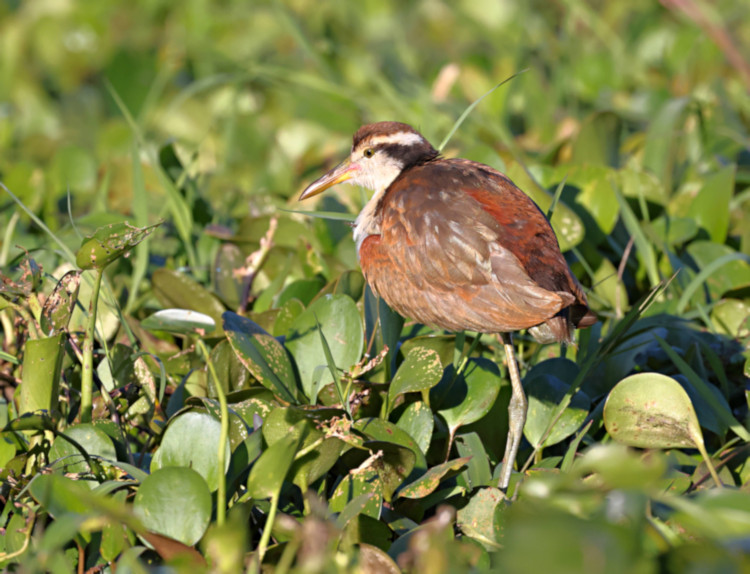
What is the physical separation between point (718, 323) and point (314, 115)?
3.19 m

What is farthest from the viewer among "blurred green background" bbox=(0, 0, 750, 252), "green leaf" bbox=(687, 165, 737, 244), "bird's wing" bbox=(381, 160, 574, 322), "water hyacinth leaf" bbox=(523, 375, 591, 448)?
"blurred green background" bbox=(0, 0, 750, 252)

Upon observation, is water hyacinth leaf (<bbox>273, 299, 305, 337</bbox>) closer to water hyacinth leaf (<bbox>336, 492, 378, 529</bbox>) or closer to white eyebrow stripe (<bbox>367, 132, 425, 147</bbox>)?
white eyebrow stripe (<bbox>367, 132, 425, 147</bbox>)

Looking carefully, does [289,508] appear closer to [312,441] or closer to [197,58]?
[312,441]

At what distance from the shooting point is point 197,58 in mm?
6383

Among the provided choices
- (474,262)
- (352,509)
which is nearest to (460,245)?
(474,262)

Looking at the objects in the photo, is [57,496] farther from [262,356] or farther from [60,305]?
[262,356]

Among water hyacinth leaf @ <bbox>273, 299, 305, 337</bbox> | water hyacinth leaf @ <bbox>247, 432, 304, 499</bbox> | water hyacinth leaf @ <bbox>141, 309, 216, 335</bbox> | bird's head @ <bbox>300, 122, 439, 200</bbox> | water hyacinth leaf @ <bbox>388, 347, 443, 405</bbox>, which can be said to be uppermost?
bird's head @ <bbox>300, 122, 439, 200</bbox>

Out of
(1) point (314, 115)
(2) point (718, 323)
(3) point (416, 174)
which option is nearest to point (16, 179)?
(1) point (314, 115)

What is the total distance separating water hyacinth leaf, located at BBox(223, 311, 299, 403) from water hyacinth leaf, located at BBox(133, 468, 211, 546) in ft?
1.92

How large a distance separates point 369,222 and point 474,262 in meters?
0.55

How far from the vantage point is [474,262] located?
249 cm

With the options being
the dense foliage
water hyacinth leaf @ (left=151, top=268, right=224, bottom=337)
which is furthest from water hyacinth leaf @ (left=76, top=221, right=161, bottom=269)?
water hyacinth leaf @ (left=151, top=268, right=224, bottom=337)

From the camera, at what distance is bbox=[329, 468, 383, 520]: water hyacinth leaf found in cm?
236

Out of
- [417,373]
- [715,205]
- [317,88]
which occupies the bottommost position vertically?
[417,373]
